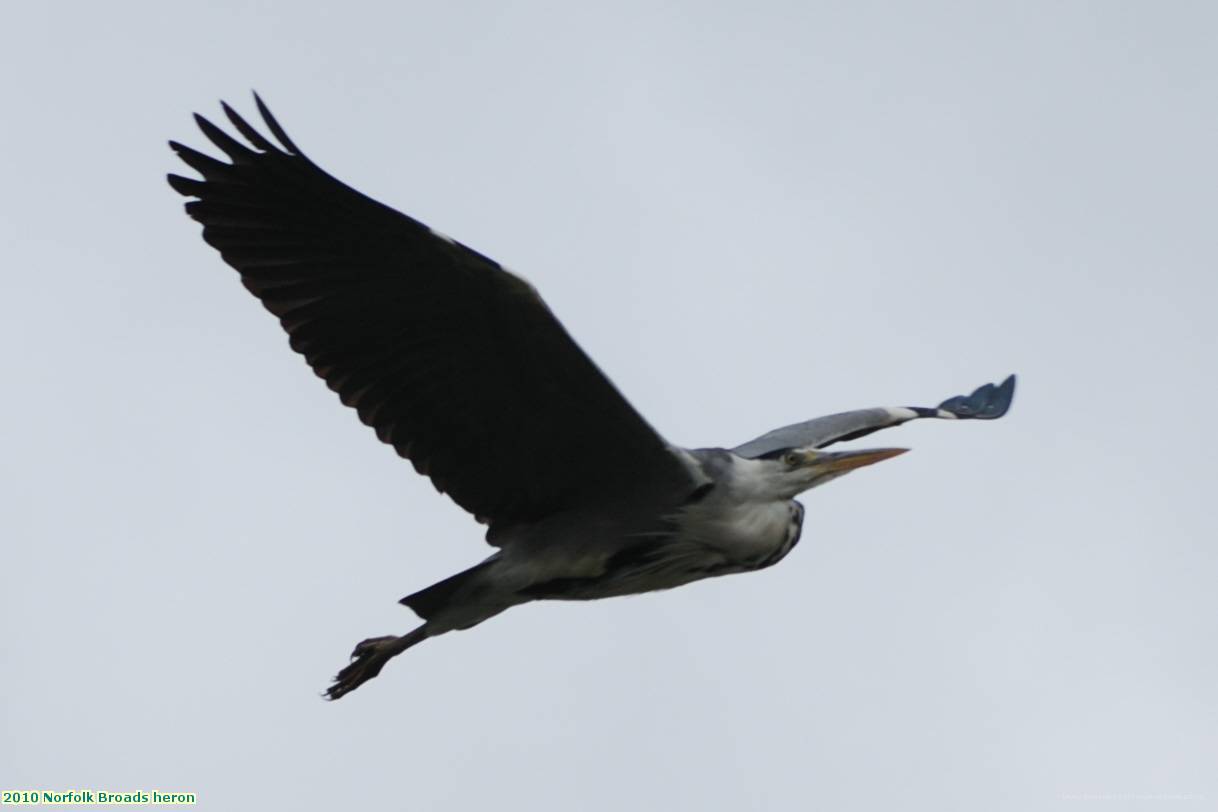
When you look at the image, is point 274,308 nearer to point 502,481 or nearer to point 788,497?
point 502,481

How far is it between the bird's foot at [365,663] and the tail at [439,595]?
46cm

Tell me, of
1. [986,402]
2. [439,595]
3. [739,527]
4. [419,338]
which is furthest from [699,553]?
[986,402]

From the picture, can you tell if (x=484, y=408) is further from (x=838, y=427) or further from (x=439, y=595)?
(x=838, y=427)

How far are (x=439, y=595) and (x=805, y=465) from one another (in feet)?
5.50

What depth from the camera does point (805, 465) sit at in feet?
32.4

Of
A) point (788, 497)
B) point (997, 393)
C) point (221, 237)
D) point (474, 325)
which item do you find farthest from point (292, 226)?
point (997, 393)

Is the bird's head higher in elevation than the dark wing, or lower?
lower

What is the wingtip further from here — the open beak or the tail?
the tail

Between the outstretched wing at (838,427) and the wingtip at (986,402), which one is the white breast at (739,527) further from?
the wingtip at (986,402)

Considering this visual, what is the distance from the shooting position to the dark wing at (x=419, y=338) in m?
9.00

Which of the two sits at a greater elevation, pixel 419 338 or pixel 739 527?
pixel 419 338

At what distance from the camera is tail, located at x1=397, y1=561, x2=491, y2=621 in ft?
31.2

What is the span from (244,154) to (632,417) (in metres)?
1.88

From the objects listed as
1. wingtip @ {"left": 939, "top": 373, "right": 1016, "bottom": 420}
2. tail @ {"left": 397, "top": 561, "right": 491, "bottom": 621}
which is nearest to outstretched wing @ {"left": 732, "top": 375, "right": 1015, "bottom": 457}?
wingtip @ {"left": 939, "top": 373, "right": 1016, "bottom": 420}
